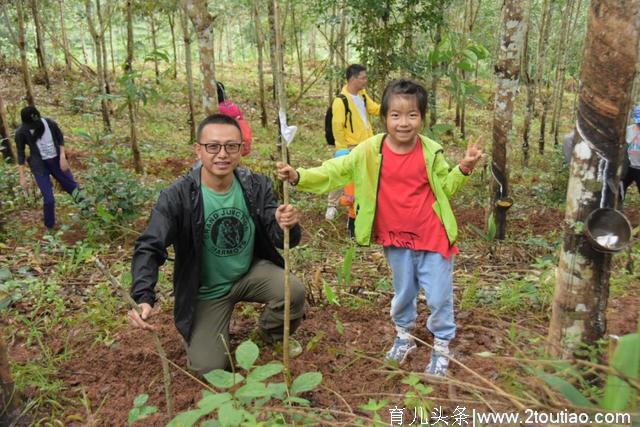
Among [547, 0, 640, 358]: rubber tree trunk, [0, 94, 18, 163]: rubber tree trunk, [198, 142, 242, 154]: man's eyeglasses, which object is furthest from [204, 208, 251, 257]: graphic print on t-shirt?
[0, 94, 18, 163]: rubber tree trunk

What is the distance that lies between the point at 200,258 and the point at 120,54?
34565 mm

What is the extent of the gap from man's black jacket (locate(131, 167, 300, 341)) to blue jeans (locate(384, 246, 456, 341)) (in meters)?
0.67

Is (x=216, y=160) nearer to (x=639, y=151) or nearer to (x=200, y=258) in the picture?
(x=200, y=258)

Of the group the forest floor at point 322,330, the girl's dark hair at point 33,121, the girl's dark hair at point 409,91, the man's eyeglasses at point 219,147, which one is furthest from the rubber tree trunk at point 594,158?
the girl's dark hair at point 33,121

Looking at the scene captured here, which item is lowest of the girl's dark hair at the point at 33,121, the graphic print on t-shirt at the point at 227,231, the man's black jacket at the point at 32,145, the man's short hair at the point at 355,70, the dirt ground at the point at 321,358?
the dirt ground at the point at 321,358

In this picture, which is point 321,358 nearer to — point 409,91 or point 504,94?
point 409,91

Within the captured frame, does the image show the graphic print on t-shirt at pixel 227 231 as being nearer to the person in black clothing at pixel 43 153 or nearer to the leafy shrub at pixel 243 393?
the leafy shrub at pixel 243 393

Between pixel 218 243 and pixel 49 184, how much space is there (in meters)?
4.47

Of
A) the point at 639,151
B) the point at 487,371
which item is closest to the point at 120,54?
the point at 639,151

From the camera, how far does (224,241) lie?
3156 millimetres

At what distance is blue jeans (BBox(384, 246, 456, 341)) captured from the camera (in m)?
2.82

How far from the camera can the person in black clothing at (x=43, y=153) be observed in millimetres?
6289

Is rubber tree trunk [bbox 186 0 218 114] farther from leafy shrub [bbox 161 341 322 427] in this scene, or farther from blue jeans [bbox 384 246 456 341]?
leafy shrub [bbox 161 341 322 427]

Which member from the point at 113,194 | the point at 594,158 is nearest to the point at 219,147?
the point at 594,158
